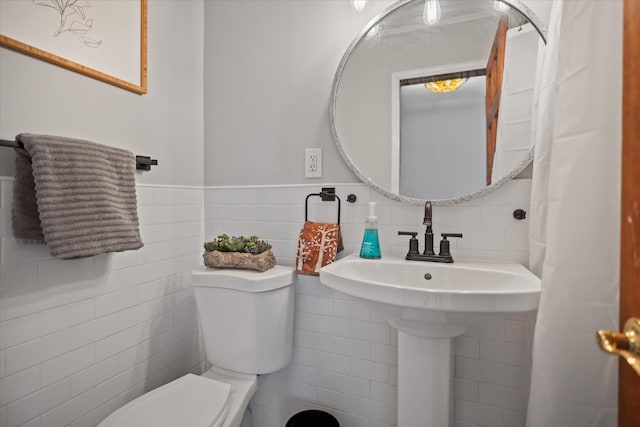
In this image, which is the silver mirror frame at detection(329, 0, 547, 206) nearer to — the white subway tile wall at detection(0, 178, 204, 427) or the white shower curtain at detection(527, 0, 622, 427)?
the white shower curtain at detection(527, 0, 622, 427)

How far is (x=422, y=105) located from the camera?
1.29 meters

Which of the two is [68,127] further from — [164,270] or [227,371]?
[227,371]

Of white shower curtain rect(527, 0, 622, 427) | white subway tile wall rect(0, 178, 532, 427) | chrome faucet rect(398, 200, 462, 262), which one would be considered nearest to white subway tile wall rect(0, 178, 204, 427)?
white subway tile wall rect(0, 178, 532, 427)

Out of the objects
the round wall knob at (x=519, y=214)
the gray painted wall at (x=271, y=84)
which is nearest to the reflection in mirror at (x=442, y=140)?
the round wall knob at (x=519, y=214)

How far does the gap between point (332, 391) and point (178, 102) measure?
1475mm

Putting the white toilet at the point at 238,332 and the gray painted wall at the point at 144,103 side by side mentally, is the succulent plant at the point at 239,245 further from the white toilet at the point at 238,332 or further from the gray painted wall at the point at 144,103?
the gray painted wall at the point at 144,103

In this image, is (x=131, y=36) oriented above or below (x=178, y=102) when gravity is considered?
above

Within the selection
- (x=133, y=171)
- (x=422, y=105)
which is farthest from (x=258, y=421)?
(x=422, y=105)

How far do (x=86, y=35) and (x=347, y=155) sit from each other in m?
1.02

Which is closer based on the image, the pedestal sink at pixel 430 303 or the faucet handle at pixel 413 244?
the pedestal sink at pixel 430 303

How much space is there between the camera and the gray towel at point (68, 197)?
95 centimetres

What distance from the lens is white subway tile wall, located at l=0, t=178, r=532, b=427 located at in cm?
103

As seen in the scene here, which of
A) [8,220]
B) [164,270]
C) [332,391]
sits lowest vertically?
[332,391]

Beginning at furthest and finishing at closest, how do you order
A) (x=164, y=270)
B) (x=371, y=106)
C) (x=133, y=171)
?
(x=164, y=270) → (x=371, y=106) → (x=133, y=171)
